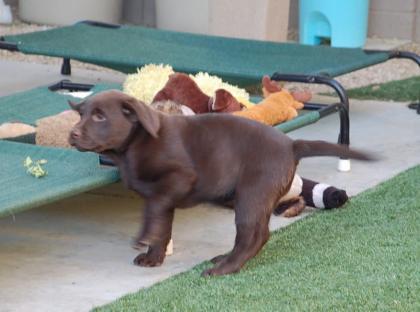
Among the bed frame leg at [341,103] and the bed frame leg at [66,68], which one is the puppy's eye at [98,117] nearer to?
the bed frame leg at [341,103]

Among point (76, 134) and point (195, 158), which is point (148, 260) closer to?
point (195, 158)

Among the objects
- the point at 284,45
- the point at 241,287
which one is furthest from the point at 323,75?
the point at 241,287

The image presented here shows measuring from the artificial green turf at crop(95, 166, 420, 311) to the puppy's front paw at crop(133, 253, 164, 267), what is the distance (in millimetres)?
147

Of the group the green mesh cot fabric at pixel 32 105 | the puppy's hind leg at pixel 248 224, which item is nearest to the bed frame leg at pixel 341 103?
the green mesh cot fabric at pixel 32 105

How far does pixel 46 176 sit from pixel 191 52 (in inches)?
111

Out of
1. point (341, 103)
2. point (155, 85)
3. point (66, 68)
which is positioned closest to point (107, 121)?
point (155, 85)

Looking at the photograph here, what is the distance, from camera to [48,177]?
4.10 meters

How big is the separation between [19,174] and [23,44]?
251 cm

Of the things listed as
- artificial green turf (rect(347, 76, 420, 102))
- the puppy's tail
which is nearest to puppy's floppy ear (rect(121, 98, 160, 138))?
the puppy's tail

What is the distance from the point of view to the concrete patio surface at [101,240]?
3762 millimetres

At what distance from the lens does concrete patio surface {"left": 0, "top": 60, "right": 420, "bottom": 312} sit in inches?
148

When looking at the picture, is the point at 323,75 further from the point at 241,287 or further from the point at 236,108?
the point at 241,287

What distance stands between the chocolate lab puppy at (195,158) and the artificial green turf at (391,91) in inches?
137

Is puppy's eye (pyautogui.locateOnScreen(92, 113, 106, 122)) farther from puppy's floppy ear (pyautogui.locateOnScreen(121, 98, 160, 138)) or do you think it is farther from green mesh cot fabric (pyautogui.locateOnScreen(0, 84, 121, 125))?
green mesh cot fabric (pyautogui.locateOnScreen(0, 84, 121, 125))
